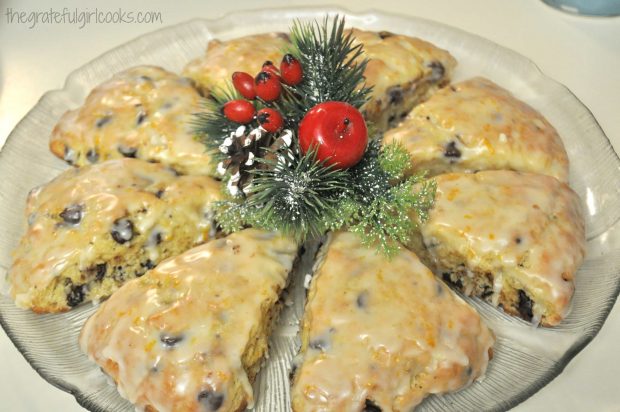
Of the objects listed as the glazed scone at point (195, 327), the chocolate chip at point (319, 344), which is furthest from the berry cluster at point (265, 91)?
the chocolate chip at point (319, 344)

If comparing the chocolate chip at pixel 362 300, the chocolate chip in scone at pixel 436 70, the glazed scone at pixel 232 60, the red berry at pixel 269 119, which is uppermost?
the red berry at pixel 269 119

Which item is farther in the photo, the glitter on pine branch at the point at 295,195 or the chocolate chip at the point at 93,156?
the chocolate chip at the point at 93,156

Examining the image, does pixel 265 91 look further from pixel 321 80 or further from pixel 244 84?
pixel 321 80

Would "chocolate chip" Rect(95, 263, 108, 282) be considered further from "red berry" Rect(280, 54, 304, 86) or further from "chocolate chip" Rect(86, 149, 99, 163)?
"red berry" Rect(280, 54, 304, 86)

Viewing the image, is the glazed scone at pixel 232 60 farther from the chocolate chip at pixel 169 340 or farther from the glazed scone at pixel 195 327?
the chocolate chip at pixel 169 340

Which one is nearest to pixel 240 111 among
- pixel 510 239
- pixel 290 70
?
pixel 290 70

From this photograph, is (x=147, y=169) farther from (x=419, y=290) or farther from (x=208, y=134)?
(x=419, y=290)
